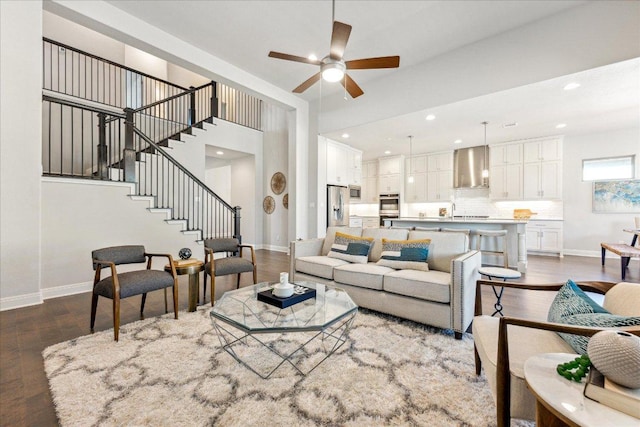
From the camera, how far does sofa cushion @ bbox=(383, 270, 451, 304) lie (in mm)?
2377

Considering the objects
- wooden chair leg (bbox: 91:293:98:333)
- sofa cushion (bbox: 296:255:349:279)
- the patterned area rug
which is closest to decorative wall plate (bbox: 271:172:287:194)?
sofa cushion (bbox: 296:255:349:279)

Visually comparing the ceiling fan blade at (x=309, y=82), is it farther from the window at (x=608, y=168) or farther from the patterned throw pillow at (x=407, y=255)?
the window at (x=608, y=168)

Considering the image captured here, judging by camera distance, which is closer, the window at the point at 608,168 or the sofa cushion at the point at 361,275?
the sofa cushion at the point at 361,275

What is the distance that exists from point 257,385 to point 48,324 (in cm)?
239

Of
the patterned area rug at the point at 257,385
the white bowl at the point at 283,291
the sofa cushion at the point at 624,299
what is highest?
the sofa cushion at the point at 624,299

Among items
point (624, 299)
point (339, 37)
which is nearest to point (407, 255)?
point (624, 299)

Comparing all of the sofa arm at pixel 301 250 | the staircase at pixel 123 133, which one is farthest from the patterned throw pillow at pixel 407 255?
the staircase at pixel 123 133

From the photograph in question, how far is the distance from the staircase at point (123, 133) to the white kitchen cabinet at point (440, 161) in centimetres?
590

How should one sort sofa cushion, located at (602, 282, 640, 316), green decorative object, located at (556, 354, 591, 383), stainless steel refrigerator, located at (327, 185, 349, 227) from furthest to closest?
stainless steel refrigerator, located at (327, 185, 349, 227), sofa cushion, located at (602, 282, 640, 316), green decorative object, located at (556, 354, 591, 383)

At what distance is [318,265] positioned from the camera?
3299 millimetres

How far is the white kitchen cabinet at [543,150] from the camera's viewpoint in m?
6.50

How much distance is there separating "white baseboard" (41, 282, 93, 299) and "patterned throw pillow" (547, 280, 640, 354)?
16.4 ft

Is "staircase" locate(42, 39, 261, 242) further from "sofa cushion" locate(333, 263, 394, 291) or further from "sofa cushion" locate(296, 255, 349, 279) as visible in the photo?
"sofa cushion" locate(333, 263, 394, 291)

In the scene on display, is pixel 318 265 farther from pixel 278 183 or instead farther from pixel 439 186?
pixel 439 186
